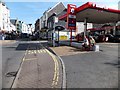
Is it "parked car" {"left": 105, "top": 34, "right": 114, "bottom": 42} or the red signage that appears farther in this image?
"parked car" {"left": 105, "top": 34, "right": 114, "bottom": 42}

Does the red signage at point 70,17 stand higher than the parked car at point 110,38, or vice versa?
the red signage at point 70,17

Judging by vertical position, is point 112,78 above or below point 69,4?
below

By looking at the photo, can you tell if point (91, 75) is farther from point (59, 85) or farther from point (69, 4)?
point (69, 4)

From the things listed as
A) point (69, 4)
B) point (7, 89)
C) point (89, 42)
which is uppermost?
point (69, 4)

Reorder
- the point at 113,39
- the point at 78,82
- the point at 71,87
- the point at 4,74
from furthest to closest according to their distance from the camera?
the point at 113,39, the point at 4,74, the point at 78,82, the point at 71,87

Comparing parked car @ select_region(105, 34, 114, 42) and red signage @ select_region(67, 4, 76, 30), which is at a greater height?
red signage @ select_region(67, 4, 76, 30)

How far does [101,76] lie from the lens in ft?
31.4

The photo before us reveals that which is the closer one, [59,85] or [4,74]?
[59,85]

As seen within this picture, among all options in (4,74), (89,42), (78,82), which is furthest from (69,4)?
(78,82)

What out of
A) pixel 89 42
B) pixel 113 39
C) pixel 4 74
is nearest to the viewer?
pixel 4 74

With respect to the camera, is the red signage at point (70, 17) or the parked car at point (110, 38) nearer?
the red signage at point (70, 17)

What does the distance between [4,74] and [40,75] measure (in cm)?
184

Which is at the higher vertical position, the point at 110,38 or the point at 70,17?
the point at 70,17

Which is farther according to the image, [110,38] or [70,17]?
[110,38]
